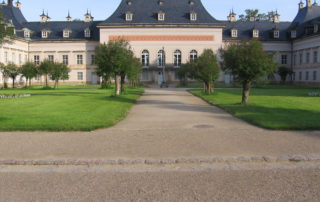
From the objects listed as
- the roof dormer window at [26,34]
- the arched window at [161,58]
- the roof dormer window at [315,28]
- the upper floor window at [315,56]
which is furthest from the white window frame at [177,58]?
the roof dormer window at [26,34]

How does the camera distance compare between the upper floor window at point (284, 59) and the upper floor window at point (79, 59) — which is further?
the upper floor window at point (79, 59)

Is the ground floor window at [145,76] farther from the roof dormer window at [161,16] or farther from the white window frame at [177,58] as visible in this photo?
the roof dormer window at [161,16]

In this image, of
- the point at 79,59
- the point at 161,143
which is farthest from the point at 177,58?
the point at 161,143

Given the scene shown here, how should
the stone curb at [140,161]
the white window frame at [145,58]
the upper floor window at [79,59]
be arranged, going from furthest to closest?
the upper floor window at [79,59] → the white window frame at [145,58] → the stone curb at [140,161]

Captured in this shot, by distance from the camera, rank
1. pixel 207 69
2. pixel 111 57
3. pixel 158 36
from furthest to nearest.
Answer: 1. pixel 158 36
2. pixel 207 69
3. pixel 111 57

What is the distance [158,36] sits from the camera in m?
60.6

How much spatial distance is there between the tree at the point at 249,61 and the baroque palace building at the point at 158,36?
135ft

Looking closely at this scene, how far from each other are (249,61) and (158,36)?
44171 millimetres

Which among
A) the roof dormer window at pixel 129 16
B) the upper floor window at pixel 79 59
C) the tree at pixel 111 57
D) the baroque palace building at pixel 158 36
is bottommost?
the tree at pixel 111 57

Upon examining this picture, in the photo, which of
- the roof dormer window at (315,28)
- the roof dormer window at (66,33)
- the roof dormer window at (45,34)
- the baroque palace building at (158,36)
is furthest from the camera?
the roof dormer window at (45,34)

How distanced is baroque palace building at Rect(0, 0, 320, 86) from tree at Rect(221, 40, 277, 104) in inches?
1622

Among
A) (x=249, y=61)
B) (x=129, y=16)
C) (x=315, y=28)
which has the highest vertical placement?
(x=129, y=16)

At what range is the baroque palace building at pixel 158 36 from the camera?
5956 cm

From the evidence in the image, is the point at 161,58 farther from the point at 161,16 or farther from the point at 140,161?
the point at 140,161
